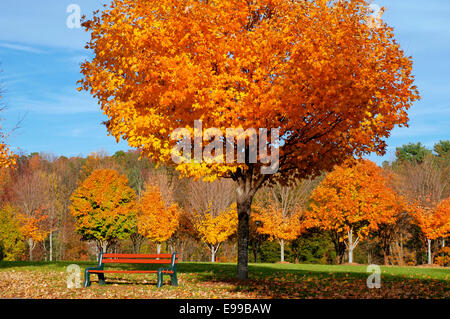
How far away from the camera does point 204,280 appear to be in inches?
595

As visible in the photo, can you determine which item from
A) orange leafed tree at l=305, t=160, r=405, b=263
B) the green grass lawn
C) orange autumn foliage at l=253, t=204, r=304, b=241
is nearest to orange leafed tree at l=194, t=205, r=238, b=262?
orange autumn foliage at l=253, t=204, r=304, b=241

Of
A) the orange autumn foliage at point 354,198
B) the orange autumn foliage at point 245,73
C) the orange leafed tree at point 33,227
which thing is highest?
the orange autumn foliage at point 245,73

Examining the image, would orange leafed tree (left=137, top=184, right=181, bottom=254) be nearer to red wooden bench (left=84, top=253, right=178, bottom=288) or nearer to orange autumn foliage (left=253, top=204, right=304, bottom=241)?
orange autumn foliage (left=253, top=204, right=304, bottom=241)

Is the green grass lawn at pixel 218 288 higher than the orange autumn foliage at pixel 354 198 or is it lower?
lower

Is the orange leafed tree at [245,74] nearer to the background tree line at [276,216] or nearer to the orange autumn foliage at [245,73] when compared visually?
the orange autumn foliage at [245,73]

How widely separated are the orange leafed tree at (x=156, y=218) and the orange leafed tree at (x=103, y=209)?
1039 mm

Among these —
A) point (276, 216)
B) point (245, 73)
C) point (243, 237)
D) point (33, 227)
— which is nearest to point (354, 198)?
point (276, 216)

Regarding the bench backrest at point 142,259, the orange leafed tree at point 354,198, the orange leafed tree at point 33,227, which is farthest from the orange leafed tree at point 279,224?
the bench backrest at point 142,259

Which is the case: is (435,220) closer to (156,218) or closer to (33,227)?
(156,218)

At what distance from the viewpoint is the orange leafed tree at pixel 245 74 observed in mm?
13125

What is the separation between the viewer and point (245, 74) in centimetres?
1374

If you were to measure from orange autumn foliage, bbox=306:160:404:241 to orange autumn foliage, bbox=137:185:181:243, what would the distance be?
47.5 feet

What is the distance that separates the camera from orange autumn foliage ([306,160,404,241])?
130 feet
